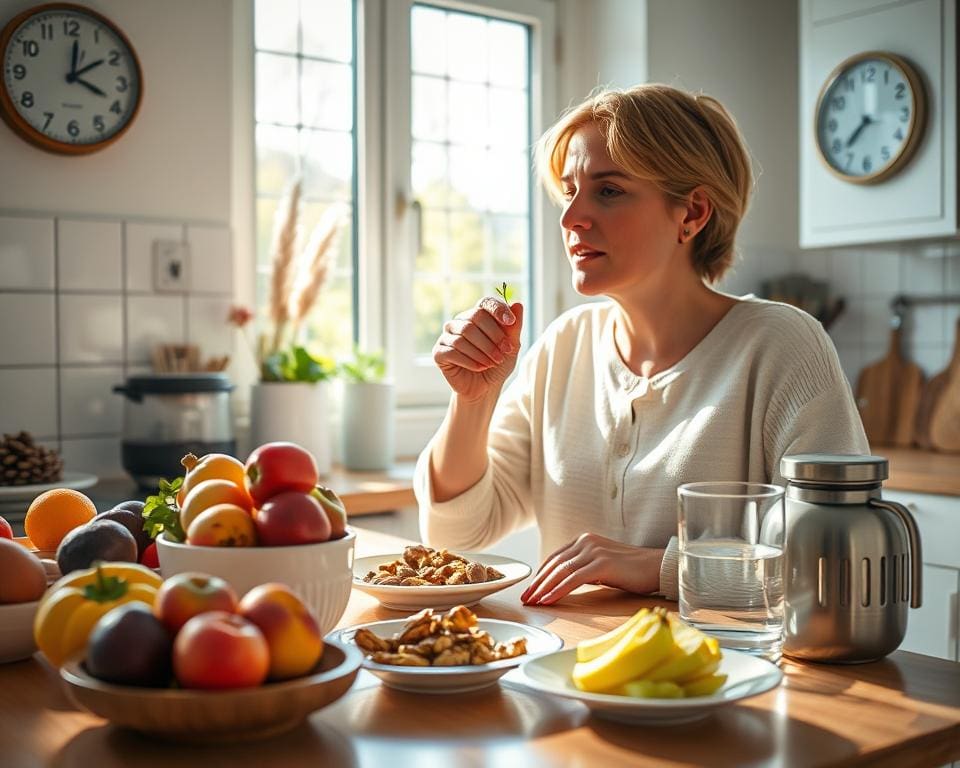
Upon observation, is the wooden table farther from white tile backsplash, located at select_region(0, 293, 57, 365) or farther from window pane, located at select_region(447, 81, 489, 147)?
window pane, located at select_region(447, 81, 489, 147)

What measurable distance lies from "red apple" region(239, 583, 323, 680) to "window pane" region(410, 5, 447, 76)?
258 centimetres

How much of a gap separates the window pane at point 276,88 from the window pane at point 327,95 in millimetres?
33

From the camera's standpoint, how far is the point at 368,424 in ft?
8.92

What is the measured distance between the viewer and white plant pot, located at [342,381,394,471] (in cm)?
272

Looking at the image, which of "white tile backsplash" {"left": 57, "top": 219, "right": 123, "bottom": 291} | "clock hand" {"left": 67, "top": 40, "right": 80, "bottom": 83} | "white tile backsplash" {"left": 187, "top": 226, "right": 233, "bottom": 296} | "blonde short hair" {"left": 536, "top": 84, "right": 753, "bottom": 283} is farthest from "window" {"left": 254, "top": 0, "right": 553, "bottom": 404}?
"blonde short hair" {"left": 536, "top": 84, "right": 753, "bottom": 283}

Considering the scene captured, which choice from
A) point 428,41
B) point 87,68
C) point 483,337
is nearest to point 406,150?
point 428,41

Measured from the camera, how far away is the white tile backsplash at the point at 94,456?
8.04ft

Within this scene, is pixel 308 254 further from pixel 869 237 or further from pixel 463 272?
pixel 869 237

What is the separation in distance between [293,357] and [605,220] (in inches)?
45.1

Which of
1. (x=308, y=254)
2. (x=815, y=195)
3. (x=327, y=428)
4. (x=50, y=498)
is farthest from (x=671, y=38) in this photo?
(x=50, y=498)

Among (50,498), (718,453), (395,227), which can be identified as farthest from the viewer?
(395,227)

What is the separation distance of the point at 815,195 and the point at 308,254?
139 centimetres

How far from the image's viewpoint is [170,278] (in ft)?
8.39

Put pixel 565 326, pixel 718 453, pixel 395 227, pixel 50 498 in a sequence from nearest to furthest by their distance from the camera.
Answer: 1. pixel 50 498
2. pixel 718 453
3. pixel 565 326
4. pixel 395 227
